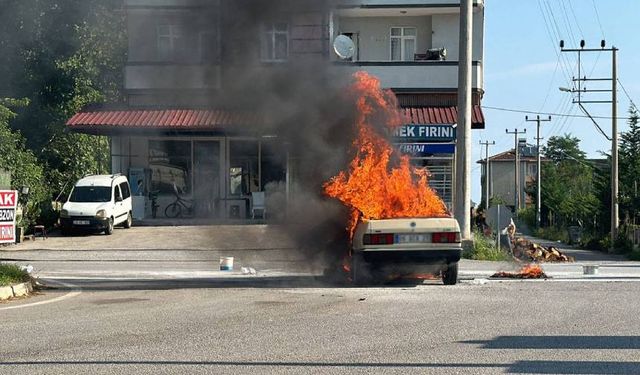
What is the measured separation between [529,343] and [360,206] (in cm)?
552

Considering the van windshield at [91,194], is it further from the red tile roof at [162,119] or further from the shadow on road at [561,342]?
the shadow on road at [561,342]

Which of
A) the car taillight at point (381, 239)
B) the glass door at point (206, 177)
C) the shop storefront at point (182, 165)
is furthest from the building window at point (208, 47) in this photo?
the glass door at point (206, 177)

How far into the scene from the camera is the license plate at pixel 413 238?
40.3ft

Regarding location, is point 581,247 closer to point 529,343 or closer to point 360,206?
point 360,206

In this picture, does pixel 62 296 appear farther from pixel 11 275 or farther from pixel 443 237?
pixel 443 237

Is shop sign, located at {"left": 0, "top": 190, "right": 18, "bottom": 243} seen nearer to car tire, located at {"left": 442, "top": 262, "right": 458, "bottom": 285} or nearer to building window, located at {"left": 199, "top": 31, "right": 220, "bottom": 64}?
building window, located at {"left": 199, "top": 31, "right": 220, "bottom": 64}

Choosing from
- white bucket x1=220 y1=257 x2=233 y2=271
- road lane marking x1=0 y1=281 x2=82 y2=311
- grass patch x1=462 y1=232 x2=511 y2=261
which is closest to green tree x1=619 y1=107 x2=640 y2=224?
grass patch x1=462 y1=232 x2=511 y2=261

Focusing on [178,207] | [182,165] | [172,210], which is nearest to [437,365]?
[178,207]

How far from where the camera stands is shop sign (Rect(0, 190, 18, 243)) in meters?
13.8

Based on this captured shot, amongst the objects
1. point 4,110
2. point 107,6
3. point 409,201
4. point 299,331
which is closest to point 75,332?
point 299,331

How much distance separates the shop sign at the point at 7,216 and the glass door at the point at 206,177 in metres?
9.65

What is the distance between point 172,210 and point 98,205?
259 cm

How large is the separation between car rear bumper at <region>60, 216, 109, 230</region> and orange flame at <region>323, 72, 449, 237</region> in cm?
1343

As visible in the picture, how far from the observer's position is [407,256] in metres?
12.3
